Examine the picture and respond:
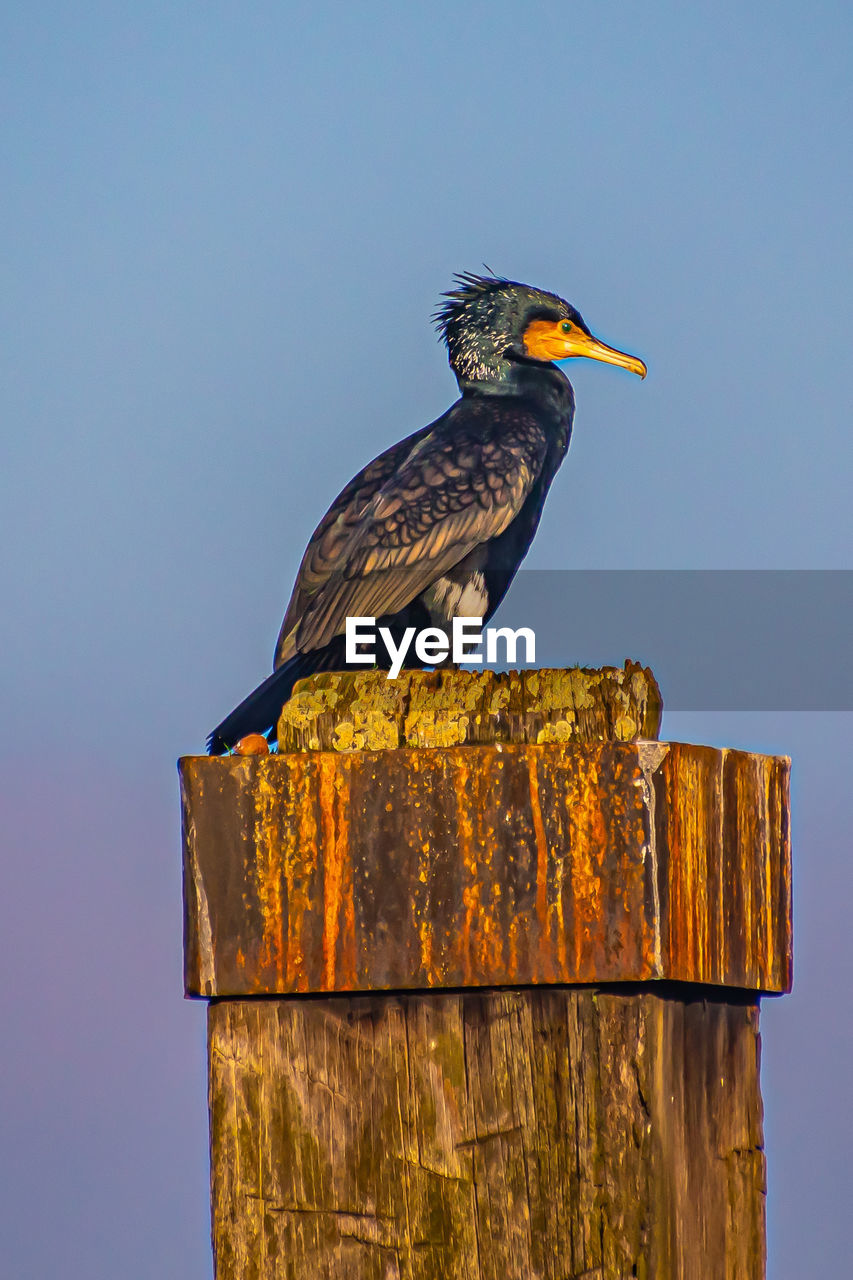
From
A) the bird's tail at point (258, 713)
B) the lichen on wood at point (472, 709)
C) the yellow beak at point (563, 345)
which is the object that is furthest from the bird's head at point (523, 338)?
the lichen on wood at point (472, 709)

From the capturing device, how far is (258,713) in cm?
474

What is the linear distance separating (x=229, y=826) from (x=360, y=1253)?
22.5 inches

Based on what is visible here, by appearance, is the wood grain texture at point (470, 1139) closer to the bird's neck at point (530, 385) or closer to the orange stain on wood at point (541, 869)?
the orange stain on wood at point (541, 869)

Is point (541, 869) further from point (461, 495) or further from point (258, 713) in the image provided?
point (461, 495)

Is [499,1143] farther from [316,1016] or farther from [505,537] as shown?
[505,537]

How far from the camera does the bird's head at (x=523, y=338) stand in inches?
260

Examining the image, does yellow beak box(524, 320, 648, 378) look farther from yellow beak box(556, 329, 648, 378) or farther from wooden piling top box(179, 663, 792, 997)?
wooden piling top box(179, 663, 792, 997)

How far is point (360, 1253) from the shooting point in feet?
7.07

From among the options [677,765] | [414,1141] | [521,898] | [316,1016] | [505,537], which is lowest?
[414,1141]

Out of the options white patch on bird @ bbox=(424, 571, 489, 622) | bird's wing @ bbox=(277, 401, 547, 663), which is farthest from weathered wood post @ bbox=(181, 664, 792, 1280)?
white patch on bird @ bbox=(424, 571, 489, 622)

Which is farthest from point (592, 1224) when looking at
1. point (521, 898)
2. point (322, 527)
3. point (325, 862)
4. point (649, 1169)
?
point (322, 527)

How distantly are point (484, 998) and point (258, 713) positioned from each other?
2.63 meters

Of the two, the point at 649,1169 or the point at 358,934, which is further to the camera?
the point at 358,934

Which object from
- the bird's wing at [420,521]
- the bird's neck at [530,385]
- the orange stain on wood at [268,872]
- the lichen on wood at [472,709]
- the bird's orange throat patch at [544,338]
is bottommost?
the orange stain on wood at [268,872]
